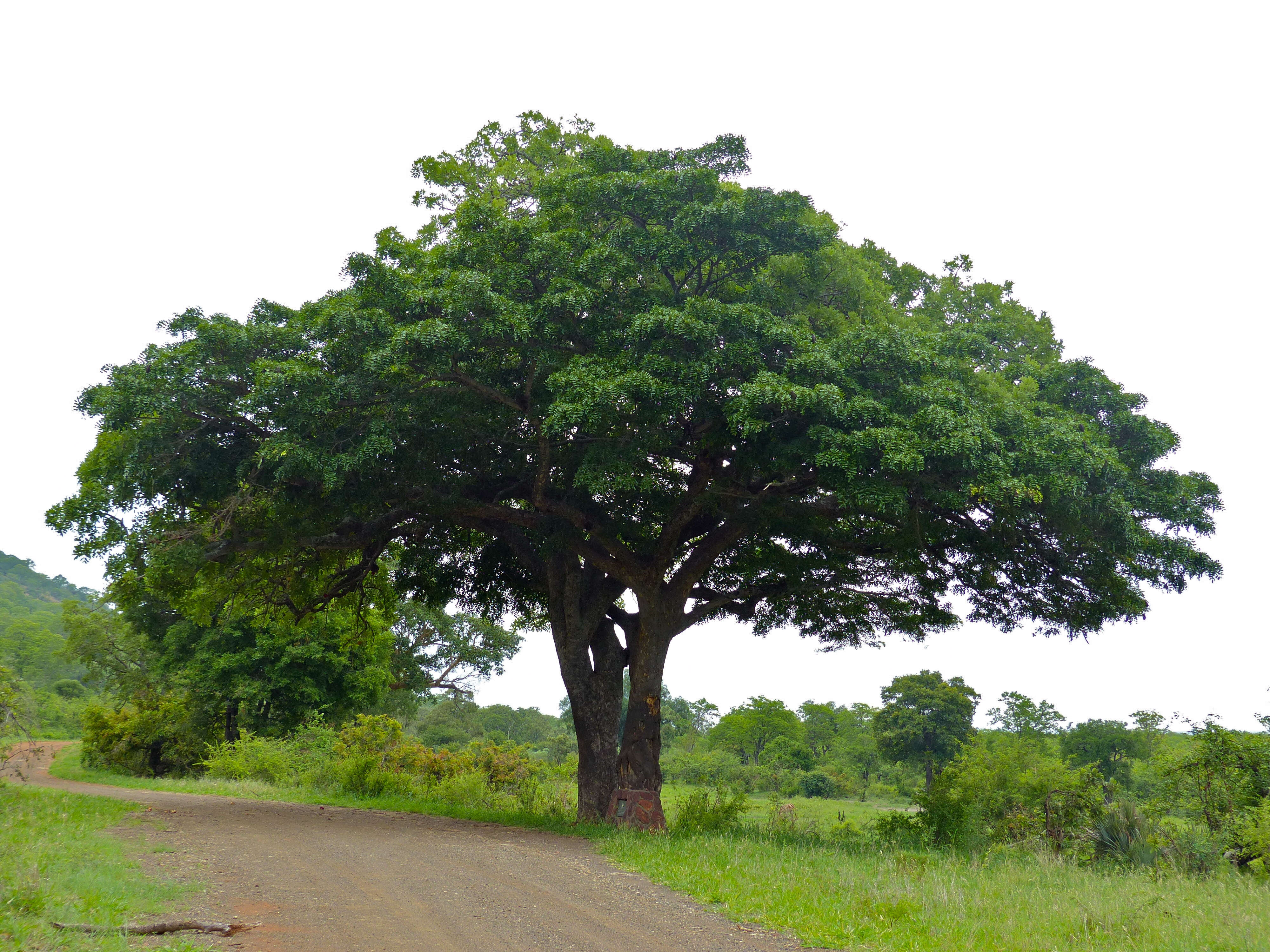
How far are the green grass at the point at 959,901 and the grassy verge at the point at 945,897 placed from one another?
0.06 ft

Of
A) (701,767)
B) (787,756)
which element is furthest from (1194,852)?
(787,756)

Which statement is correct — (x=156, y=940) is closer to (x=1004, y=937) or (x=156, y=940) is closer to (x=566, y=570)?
(x=1004, y=937)

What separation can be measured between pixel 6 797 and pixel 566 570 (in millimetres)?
9769

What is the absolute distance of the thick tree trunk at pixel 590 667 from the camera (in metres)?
16.5

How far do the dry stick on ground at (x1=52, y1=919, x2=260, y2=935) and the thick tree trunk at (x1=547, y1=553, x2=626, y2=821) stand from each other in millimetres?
9950

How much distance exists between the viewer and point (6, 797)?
1395 cm

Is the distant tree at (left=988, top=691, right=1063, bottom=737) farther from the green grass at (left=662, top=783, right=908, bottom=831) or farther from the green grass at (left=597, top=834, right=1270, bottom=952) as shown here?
the green grass at (left=597, top=834, right=1270, bottom=952)

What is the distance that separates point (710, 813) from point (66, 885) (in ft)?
33.3

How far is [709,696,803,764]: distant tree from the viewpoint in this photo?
5941 cm

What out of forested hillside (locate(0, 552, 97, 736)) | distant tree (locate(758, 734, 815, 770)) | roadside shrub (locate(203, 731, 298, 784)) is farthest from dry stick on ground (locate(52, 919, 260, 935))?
distant tree (locate(758, 734, 815, 770))

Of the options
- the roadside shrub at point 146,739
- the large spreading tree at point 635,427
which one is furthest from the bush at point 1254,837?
the roadside shrub at point 146,739

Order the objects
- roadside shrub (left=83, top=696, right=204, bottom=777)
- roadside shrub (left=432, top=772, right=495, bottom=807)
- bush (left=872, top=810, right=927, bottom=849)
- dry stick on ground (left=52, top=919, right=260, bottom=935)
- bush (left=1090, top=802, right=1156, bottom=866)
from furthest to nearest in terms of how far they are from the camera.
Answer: roadside shrub (left=83, top=696, right=204, bottom=777)
roadside shrub (left=432, top=772, right=495, bottom=807)
bush (left=872, top=810, right=927, bottom=849)
bush (left=1090, top=802, right=1156, bottom=866)
dry stick on ground (left=52, top=919, right=260, bottom=935)

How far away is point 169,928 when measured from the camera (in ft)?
21.6

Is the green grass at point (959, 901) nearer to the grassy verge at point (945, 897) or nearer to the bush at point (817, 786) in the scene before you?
the grassy verge at point (945, 897)
